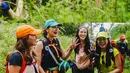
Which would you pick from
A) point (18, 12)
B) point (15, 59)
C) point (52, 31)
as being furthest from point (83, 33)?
point (18, 12)

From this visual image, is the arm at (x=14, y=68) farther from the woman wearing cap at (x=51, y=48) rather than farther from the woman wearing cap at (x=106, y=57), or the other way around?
the woman wearing cap at (x=106, y=57)

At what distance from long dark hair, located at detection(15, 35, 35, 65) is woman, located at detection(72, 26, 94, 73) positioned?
142 centimetres

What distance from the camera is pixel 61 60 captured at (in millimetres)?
4980

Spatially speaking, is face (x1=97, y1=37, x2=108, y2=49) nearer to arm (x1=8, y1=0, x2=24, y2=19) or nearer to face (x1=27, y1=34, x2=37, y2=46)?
face (x1=27, y1=34, x2=37, y2=46)

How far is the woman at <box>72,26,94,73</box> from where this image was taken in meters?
5.13

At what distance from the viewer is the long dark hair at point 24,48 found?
12.4 feet

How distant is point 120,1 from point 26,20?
4661 millimetres

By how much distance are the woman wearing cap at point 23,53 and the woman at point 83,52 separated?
1.36 meters

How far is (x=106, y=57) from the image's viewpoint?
4844 millimetres

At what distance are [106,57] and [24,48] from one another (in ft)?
4.70

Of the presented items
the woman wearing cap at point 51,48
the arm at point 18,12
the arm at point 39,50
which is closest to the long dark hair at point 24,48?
the arm at point 39,50

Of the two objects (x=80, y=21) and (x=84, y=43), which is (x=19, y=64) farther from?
(x=80, y=21)

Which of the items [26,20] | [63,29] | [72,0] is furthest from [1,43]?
[72,0]

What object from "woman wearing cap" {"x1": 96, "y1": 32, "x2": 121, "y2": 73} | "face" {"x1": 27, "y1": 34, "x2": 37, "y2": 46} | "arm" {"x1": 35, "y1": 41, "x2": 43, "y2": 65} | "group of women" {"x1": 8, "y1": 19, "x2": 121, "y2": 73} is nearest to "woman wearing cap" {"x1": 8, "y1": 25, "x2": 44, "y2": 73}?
"face" {"x1": 27, "y1": 34, "x2": 37, "y2": 46}
